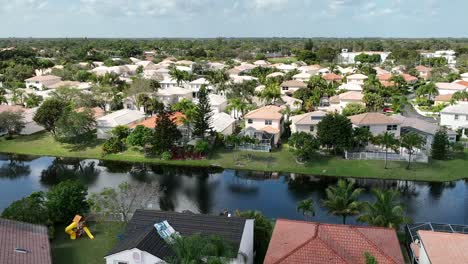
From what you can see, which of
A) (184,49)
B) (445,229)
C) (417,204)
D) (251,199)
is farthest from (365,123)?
(184,49)

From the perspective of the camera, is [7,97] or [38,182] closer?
[38,182]

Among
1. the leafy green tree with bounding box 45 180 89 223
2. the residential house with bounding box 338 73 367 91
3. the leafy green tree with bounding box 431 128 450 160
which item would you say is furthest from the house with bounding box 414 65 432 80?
the leafy green tree with bounding box 45 180 89 223

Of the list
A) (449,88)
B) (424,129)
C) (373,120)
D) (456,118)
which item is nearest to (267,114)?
(373,120)

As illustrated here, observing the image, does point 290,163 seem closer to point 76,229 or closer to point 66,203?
point 66,203

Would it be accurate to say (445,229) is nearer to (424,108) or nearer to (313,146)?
(313,146)

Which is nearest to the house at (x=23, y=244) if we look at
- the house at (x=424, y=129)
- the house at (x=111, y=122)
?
the house at (x=111, y=122)

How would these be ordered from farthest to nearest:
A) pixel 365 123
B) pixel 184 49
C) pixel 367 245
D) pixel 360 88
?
pixel 184 49 → pixel 360 88 → pixel 365 123 → pixel 367 245

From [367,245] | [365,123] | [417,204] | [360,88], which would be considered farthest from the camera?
[360,88]

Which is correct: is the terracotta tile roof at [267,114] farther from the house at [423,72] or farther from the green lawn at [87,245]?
the house at [423,72]
